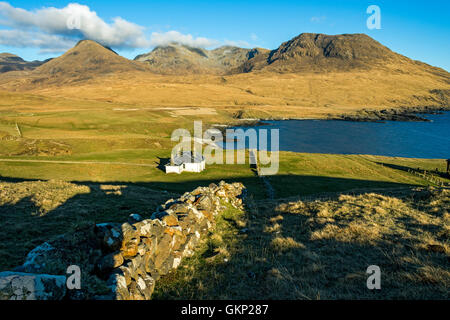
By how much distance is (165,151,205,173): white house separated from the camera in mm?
54781

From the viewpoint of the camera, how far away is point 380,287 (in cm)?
832

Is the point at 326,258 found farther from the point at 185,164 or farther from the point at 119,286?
the point at 185,164

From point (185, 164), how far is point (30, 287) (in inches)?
2041

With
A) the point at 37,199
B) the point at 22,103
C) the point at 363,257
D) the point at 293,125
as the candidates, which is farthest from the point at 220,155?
the point at 22,103

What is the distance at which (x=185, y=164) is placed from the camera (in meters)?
57.5

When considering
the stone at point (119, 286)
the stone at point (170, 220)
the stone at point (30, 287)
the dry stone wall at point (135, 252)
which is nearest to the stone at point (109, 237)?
the dry stone wall at point (135, 252)

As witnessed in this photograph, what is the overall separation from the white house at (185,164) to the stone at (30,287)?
159 feet

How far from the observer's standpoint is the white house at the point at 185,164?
5478 cm

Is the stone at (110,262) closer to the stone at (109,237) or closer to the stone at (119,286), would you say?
the stone at (109,237)

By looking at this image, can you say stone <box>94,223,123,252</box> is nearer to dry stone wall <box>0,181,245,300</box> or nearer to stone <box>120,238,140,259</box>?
dry stone wall <box>0,181,245,300</box>

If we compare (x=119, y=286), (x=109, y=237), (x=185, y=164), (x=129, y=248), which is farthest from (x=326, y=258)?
(x=185, y=164)

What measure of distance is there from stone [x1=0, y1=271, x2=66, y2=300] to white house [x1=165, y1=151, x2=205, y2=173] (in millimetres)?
48356

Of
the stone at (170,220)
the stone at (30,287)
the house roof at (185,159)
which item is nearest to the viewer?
the stone at (30,287)
